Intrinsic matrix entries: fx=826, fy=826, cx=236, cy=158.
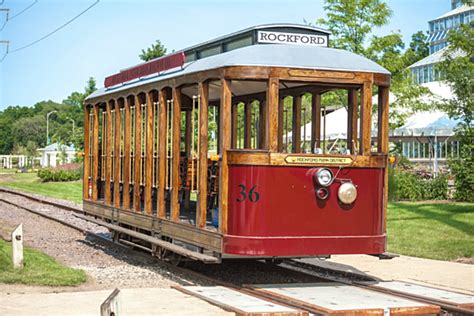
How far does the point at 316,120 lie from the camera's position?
1203 centimetres

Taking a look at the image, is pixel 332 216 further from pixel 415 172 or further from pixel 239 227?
pixel 415 172

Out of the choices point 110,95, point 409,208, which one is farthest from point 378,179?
point 409,208

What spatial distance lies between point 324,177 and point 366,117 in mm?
989

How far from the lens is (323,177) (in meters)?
10.3

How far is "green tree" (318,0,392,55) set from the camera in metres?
26.1

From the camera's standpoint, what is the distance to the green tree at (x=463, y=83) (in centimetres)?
2034

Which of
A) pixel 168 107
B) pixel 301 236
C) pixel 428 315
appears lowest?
pixel 428 315

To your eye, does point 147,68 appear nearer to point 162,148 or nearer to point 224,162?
point 162,148

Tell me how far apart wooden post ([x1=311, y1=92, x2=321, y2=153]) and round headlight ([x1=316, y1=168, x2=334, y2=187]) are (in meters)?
1.48

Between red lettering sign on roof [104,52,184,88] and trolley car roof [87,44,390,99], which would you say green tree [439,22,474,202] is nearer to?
red lettering sign on roof [104,52,184,88]

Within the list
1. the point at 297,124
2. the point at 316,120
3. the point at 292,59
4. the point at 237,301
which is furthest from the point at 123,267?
the point at 292,59

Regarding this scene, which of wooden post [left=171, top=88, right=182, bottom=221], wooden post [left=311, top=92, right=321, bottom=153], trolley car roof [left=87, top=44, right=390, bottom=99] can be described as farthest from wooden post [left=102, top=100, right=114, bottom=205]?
wooden post [left=311, top=92, right=321, bottom=153]

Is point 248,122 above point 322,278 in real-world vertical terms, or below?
above

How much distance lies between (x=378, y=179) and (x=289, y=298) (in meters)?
2.13
